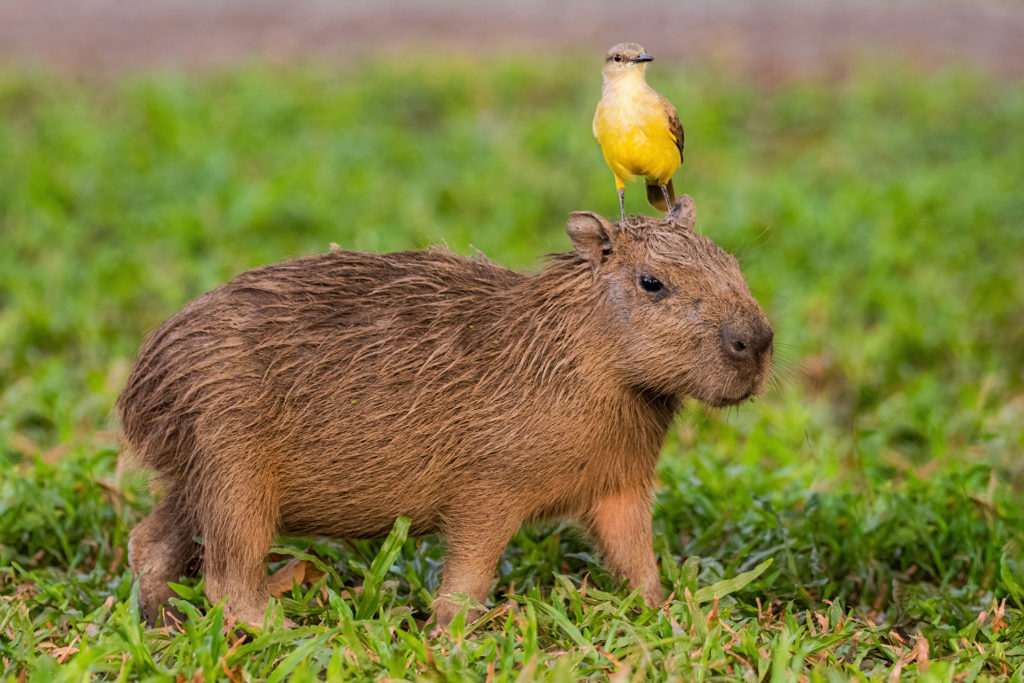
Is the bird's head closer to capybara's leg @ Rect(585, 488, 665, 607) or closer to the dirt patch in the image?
capybara's leg @ Rect(585, 488, 665, 607)

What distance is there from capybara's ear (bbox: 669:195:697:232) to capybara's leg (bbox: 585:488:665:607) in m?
0.77

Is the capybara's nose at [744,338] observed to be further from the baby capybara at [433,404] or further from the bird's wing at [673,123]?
the bird's wing at [673,123]

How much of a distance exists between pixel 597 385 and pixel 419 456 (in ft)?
1.72

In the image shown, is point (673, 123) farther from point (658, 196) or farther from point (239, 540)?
point (239, 540)

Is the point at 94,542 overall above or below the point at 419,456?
below

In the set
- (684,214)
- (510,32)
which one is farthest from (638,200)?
(510,32)

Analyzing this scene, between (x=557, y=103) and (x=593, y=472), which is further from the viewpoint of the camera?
(x=557, y=103)

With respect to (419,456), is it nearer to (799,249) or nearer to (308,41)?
(799,249)

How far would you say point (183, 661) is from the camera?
125 inches

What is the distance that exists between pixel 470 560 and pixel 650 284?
896 mm

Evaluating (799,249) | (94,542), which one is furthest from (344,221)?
(94,542)

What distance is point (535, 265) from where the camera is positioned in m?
3.95

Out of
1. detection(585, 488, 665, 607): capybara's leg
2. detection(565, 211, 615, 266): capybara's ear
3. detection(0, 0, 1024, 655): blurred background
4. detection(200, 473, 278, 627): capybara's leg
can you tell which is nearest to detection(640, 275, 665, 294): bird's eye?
detection(565, 211, 615, 266): capybara's ear

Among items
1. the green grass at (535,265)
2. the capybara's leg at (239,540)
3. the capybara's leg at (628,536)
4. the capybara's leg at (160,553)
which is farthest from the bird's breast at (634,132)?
the capybara's leg at (160,553)
